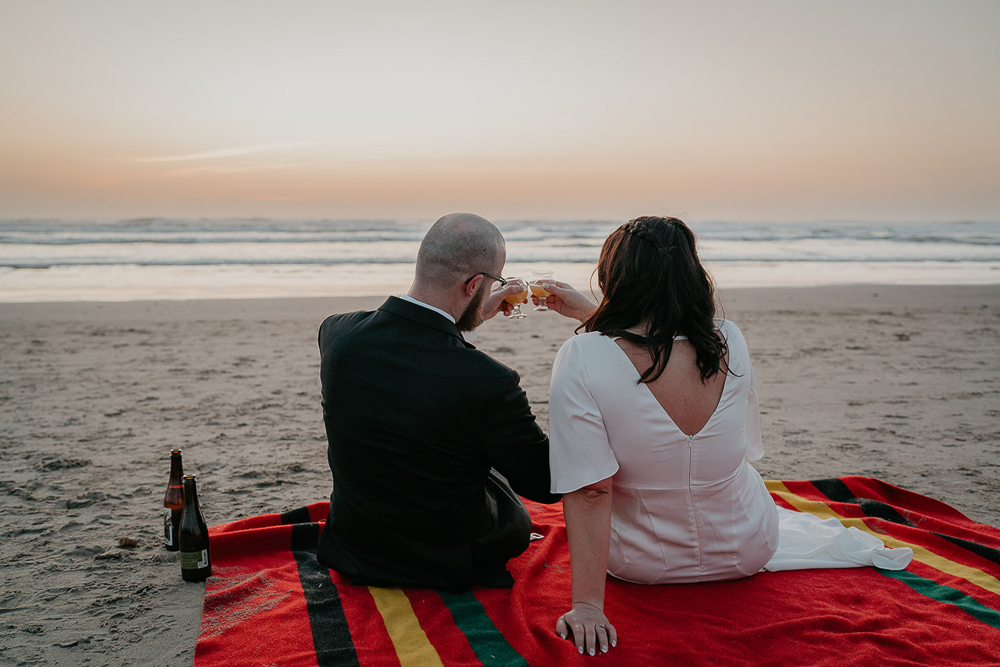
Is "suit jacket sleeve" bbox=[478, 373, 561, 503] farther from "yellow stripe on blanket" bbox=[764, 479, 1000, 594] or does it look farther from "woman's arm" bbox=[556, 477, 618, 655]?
"yellow stripe on blanket" bbox=[764, 479, 1000, 594]

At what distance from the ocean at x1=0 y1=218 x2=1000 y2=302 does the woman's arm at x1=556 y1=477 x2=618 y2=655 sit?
479 cm

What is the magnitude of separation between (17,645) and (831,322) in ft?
33.1

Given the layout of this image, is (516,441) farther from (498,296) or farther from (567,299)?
(567,299)

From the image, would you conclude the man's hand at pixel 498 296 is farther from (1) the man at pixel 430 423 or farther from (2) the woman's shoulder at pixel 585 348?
(2) the woman's shoulder at pixel 585 348

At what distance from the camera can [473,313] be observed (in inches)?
108

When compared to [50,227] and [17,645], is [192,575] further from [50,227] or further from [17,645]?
[50,227]

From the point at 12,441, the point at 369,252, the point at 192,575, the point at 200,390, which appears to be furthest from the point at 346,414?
the point at 369,252

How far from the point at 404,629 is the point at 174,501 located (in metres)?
1.48

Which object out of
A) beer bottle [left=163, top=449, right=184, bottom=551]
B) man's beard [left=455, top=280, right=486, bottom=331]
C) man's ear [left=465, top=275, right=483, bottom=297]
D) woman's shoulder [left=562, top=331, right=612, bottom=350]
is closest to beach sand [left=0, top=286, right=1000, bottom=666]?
beer bottle [left=163, top=449, right=184, bottom=551]

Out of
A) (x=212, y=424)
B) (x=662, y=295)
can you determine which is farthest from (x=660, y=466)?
(x=212, y=424)

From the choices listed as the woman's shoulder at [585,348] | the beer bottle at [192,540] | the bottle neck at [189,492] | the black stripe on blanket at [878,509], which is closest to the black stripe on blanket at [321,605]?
the beer bottle at [192,540]

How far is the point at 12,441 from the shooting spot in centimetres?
492

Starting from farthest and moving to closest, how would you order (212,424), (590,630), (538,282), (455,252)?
(212,424)
(538,282)
(455,252)
(590,630)

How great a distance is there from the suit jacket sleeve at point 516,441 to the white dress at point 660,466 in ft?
0.38
